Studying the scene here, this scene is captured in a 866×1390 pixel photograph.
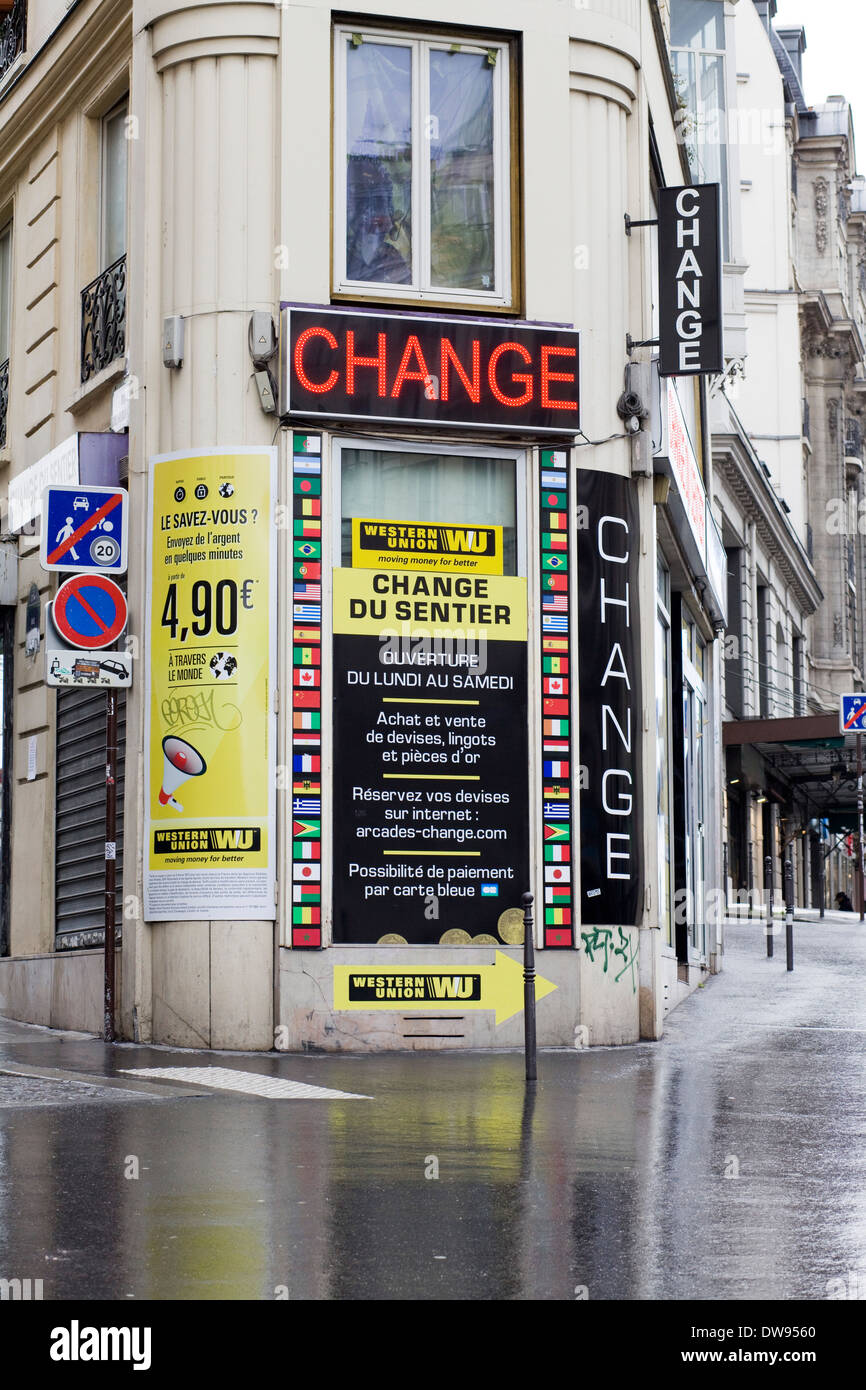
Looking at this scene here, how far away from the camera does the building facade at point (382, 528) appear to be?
528 inches

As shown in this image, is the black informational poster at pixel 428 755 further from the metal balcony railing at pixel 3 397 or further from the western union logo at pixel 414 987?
the metal balcony railing at pixel 3 397

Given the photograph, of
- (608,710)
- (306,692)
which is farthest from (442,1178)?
(608,710)

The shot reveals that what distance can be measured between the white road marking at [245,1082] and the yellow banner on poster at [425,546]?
385cm

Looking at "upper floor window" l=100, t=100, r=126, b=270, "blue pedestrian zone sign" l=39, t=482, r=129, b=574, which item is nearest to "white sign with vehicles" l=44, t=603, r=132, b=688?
"blue pedestrian zone sign" l=39, t=482, r=129, b=574

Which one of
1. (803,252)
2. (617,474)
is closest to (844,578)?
(803,252)

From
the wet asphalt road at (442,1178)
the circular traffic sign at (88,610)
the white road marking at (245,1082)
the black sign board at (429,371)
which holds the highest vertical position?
the black sign board at (429,371)

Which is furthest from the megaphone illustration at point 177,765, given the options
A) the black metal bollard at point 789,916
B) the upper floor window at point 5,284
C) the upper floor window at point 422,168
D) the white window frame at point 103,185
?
the black metal bollard at point 789,916

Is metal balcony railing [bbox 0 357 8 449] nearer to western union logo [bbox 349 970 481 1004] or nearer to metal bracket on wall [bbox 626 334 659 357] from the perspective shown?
metal bracket on wall [bbox 626 334 659 357]

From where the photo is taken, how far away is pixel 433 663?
13.8 meters

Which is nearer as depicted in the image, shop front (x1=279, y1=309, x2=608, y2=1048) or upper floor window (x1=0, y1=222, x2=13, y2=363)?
shop front (x1=279, y1=309, x2=608, y2=1048)

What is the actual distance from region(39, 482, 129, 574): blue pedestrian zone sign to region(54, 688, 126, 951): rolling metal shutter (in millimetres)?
994

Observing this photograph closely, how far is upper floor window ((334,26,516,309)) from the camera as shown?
14.2 metres

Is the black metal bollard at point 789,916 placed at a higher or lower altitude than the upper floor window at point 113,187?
lower
